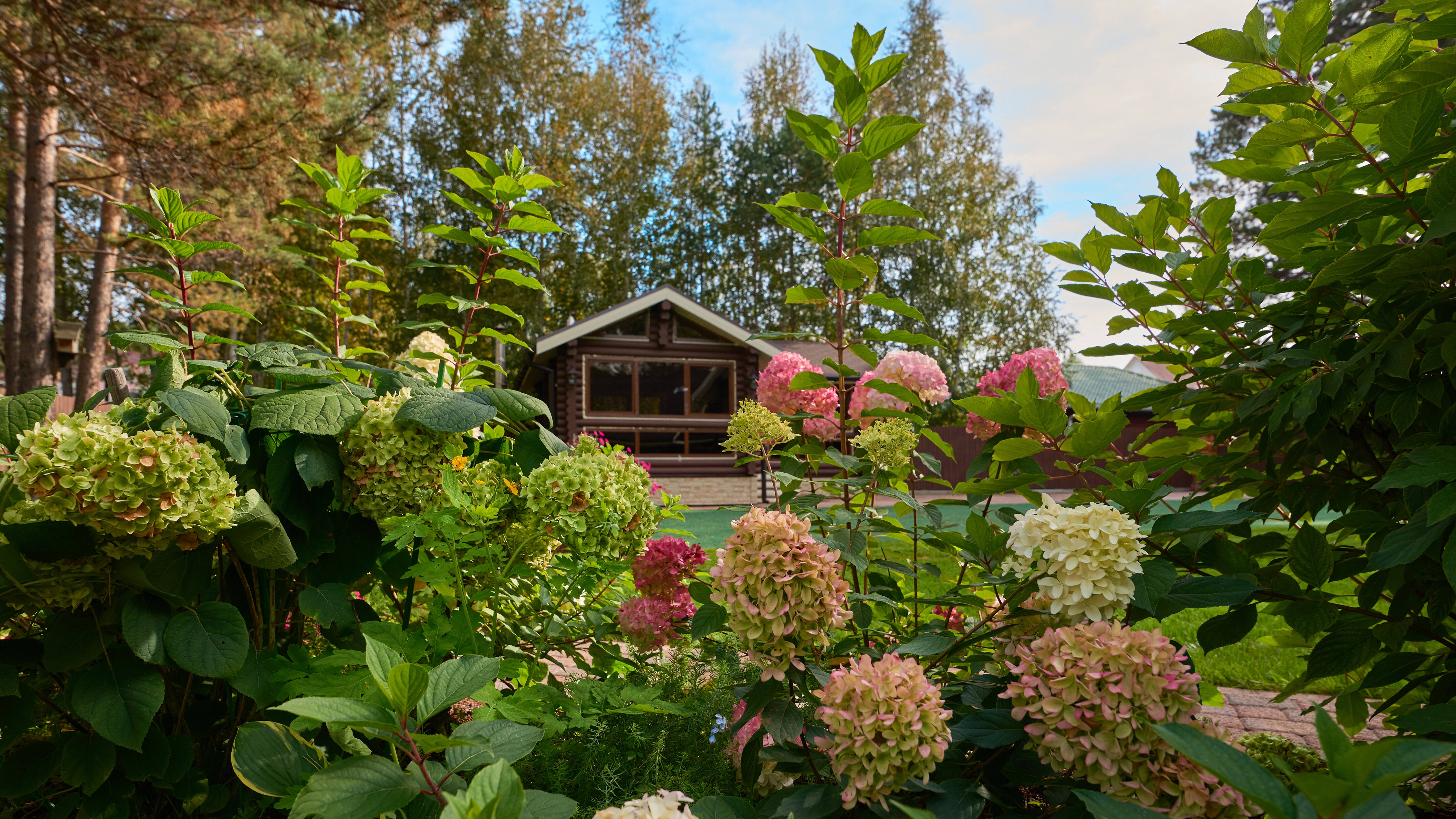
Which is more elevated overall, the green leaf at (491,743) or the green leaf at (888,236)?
the green leaf at (888,236)

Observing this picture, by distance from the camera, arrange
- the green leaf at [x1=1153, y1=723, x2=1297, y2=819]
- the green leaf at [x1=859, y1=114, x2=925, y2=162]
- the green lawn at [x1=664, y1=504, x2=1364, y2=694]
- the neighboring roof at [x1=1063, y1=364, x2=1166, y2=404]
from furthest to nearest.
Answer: the neighboring roof at [x1=1063, y1=364, x2=1166, y2=404]
the green lawn at [x1=664, y1=504, x2=1364, y2=694]
the green leaf at [x1=859, y1=114, x2=925, y2=162]
the green leaf at [x1=1153, y1=723, x2=1297, y2=819]

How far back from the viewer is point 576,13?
17.3m

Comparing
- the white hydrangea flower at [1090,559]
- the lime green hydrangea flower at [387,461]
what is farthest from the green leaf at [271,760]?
the white hydrangea flower at [1090,559]

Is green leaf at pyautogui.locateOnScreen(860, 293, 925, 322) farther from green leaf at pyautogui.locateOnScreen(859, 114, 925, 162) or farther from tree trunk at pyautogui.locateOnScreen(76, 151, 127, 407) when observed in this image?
tree trunk at pyautogui.locateOnScreen(76, 151, 127, 407)

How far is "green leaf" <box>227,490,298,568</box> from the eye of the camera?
1.01 m

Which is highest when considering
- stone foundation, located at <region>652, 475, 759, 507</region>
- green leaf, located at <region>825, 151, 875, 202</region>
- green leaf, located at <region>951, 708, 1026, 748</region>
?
green leaf, located at <region>825, 151, 875, 202</region>

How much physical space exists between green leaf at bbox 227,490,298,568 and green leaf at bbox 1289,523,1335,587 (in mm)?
1446

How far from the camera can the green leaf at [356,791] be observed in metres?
0.67

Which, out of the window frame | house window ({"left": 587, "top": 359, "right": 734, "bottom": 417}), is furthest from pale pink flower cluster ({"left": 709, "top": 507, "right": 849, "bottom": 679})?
house window ({"left": 587, "top": 359, "right": 734, "bottom": 417})

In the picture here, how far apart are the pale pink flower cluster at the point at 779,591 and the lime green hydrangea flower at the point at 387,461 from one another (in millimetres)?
551

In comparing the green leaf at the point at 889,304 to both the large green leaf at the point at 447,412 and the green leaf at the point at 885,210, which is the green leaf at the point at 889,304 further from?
the large green leaf at the point at 447,412

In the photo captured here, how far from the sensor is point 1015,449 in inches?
44.7

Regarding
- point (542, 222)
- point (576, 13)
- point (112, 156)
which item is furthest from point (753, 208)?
point (542, 222)

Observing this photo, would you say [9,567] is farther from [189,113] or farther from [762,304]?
[762,304]
